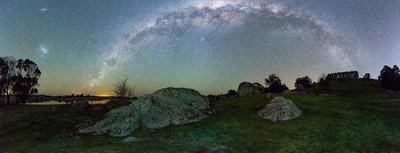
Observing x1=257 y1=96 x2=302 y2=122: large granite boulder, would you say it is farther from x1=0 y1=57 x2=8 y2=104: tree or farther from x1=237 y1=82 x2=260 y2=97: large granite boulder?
x1=0 y1=57 x2=8 y2=104: tree

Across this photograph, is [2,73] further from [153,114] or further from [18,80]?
[153,114]

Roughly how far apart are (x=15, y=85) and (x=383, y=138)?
130 m

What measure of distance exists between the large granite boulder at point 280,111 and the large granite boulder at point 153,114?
36.6 ft

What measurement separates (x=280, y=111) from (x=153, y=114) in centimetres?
2160

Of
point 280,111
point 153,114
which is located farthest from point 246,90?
point 153,114

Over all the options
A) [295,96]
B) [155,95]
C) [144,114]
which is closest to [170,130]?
[144,114]

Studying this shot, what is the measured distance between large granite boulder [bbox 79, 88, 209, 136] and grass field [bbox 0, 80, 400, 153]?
7.61 feet

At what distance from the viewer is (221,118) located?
2643 inches

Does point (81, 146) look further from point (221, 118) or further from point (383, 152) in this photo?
Answer: point (383, 152)

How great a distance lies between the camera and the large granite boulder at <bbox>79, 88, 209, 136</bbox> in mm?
64500

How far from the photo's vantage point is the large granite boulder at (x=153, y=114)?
64500mm

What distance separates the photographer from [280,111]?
213ft

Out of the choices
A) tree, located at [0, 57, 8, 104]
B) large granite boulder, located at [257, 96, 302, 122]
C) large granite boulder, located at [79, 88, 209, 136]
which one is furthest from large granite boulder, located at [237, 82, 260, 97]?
tree, located at [0, 57, 8, 104]

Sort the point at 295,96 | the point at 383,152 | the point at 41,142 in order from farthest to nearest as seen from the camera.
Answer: the point at 295,96, the point at 41,142, the point at 383,152
